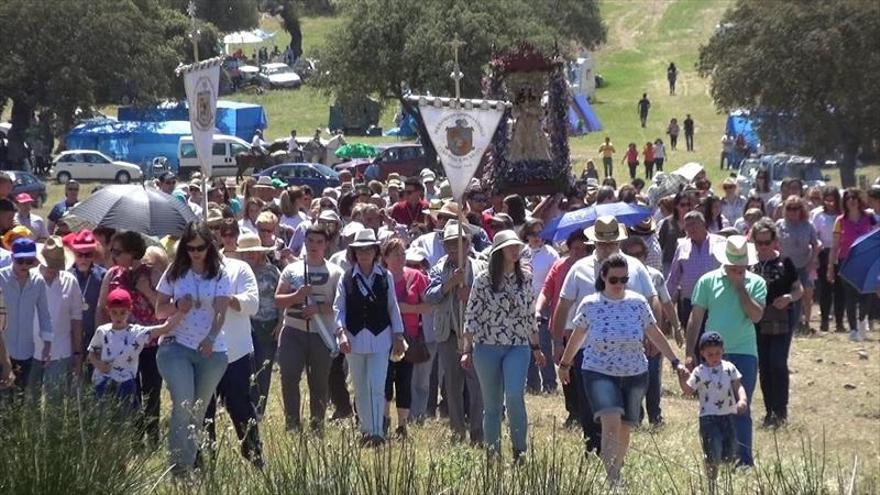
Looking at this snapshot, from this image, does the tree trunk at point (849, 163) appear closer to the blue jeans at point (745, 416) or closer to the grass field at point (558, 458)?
the grass field at point (558, 458)

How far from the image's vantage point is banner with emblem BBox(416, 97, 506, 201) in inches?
548

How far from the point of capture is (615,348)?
430 inches

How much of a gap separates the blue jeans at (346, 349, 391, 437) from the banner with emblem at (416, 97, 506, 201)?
2.05 m

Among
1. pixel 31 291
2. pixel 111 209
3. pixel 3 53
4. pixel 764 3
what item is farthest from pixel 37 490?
pixel 3 53

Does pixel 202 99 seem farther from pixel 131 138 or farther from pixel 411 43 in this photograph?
pixel 131 138

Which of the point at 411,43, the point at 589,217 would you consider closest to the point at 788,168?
the point at 411,43

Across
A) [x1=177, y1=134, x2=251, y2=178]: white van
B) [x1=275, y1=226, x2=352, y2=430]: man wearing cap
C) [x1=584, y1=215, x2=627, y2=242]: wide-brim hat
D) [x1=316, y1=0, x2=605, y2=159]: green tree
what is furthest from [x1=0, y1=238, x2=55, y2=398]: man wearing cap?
[x1=177, y1=134, x2=251, y2=178]: white van

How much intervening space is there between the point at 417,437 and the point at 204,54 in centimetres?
5431

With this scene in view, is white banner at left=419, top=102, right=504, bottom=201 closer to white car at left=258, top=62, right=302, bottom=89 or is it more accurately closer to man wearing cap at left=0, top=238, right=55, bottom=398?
man wearing cap at left=0, top=238, right=55, bottom=398

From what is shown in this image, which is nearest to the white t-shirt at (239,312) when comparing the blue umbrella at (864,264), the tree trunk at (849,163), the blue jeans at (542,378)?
the blue jeans at (542,378)

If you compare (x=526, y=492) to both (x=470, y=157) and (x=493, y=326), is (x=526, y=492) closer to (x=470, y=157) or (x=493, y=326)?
(x=493, y=326)

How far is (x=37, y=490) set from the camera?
770 cm

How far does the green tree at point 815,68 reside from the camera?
43688 millimetres

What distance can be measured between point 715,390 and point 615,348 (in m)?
0.97
